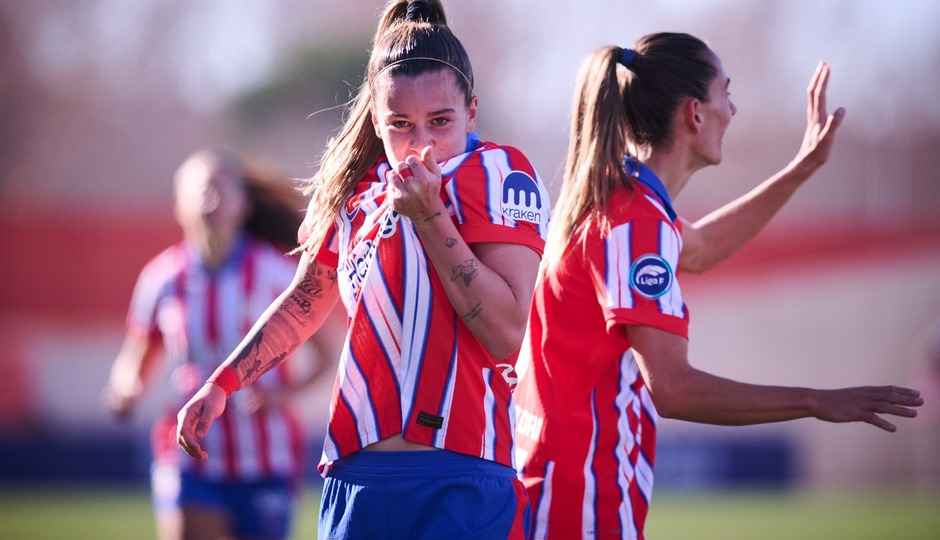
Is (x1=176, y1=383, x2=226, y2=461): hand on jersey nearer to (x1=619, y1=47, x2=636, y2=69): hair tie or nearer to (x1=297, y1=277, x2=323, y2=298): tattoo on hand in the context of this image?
(x1=297, y1=277, x2=323, y2=298): tattoo on hand

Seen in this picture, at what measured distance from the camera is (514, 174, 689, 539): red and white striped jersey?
3.30 metres

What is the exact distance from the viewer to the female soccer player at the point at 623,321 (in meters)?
3.17

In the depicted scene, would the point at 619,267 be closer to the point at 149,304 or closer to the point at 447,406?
the point at 447,406

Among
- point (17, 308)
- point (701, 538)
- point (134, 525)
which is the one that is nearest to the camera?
point (701, 538)

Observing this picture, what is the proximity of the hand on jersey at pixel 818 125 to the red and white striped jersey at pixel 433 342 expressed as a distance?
1.58m

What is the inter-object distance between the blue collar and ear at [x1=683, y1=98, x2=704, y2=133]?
22cm

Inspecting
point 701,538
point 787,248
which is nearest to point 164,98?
point 787,248

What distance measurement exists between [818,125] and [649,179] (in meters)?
0.98

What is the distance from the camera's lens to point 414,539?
2809mm

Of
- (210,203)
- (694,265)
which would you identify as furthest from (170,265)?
(694,265)

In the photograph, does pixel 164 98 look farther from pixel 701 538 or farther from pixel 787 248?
pixel 701 538

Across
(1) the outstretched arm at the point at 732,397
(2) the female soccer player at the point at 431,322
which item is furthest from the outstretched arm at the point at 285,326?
(1) the outstretched arm at the point at 732,397

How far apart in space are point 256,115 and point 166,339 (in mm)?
22744

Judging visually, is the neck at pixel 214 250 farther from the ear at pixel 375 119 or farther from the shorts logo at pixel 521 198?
the shorts logo at pixel 521 198
